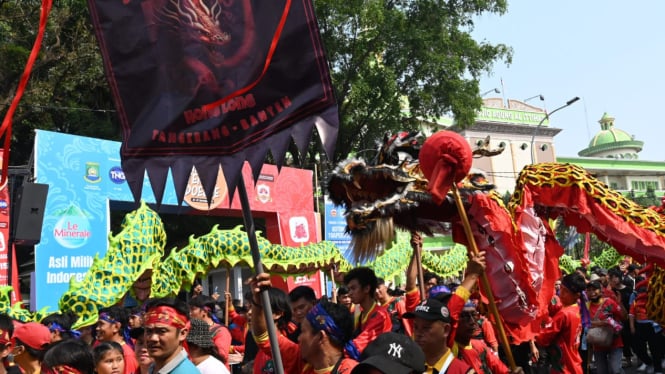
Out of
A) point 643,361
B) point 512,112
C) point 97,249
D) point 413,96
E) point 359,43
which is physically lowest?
point 643,361

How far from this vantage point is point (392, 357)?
Answer: 7.63 feet

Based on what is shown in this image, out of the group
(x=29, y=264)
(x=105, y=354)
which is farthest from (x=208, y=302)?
(x=29, y=264)

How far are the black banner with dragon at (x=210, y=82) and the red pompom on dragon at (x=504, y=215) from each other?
1.98m

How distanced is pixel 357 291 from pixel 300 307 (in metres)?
0.42

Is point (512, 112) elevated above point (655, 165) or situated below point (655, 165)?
above

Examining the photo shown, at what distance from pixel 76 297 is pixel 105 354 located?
412cm

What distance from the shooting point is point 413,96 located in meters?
19.5

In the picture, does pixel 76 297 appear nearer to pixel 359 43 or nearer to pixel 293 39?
pixel 293 39

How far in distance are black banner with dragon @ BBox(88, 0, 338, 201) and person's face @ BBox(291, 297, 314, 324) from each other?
7.44ft

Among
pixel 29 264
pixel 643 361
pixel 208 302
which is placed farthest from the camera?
pixel 29 264

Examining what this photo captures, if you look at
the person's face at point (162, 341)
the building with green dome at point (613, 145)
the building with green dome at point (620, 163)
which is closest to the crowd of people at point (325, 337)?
the person's face at point (162, 341)

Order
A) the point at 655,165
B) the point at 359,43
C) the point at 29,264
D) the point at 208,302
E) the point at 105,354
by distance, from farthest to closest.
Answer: the point at 655,165, the point at 359,43, the point at 29,264, the point at 208,302, the point at 105,354

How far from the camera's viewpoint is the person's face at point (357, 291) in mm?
4676

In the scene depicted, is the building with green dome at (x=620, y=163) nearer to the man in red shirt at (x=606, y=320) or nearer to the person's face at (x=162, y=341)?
the man in red shirt at (x=606, y=320)
